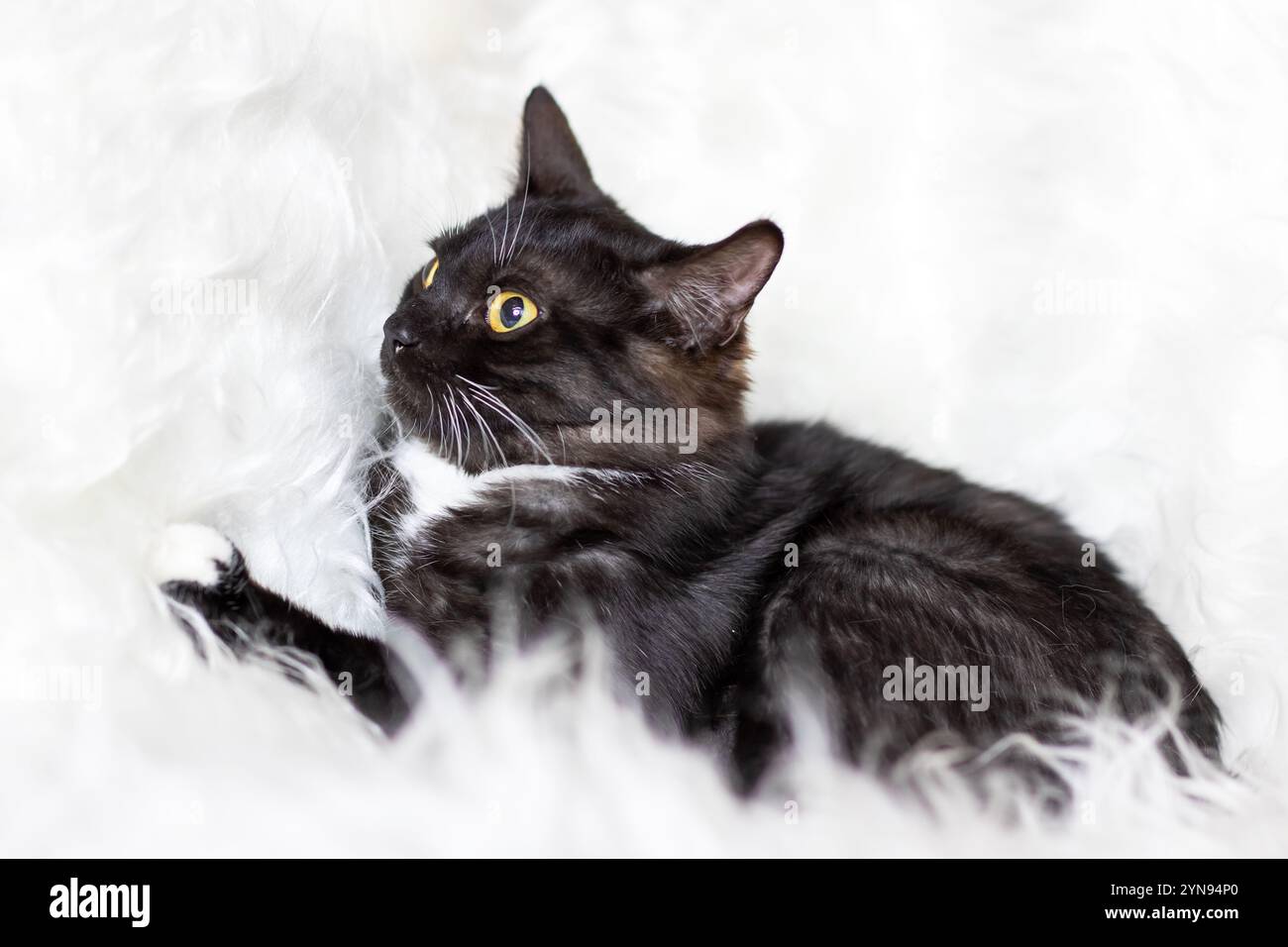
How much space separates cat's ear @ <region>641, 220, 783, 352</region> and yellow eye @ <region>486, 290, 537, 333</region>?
0.14 metres

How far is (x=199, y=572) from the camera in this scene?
1165 millimetres

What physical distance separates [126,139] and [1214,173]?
4.64ft

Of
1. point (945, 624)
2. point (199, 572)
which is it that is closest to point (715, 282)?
point (945, 624)

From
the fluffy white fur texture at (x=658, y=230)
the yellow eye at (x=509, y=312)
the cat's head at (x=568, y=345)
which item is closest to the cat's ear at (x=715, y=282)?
the cat's head at (x=568, y=345)

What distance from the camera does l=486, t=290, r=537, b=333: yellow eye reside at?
1.39 metres

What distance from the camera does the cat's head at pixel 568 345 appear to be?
1.37 meters

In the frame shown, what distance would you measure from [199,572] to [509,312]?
0.46 meters

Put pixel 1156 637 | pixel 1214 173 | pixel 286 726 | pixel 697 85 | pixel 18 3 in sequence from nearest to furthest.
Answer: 1. pixel 286 726
2. pixel 18 3
3. pixel 1156 637
4. pixel 1214 173
5. pixel 697 85

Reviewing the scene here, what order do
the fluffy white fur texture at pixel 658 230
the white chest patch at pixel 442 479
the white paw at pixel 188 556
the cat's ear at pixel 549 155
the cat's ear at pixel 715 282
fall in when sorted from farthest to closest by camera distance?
1. the cat's ear at pixel 549 155
2. the white chest patch at pixel 442 479
3. the cat's ear at pixel 715 282
4. the white paw at pixel 188 556
5. the fluffy white fur texture at pixel 658 230

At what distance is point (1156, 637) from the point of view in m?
1.34

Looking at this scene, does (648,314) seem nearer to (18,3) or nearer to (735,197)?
(735,197)

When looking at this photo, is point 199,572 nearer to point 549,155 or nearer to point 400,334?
point 400,334

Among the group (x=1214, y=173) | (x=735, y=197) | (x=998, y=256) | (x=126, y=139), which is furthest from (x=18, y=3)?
(x=1214, y=173)

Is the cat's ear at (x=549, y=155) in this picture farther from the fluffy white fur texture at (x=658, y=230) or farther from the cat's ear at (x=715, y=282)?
the cat's ear at (x=715, y=282)
